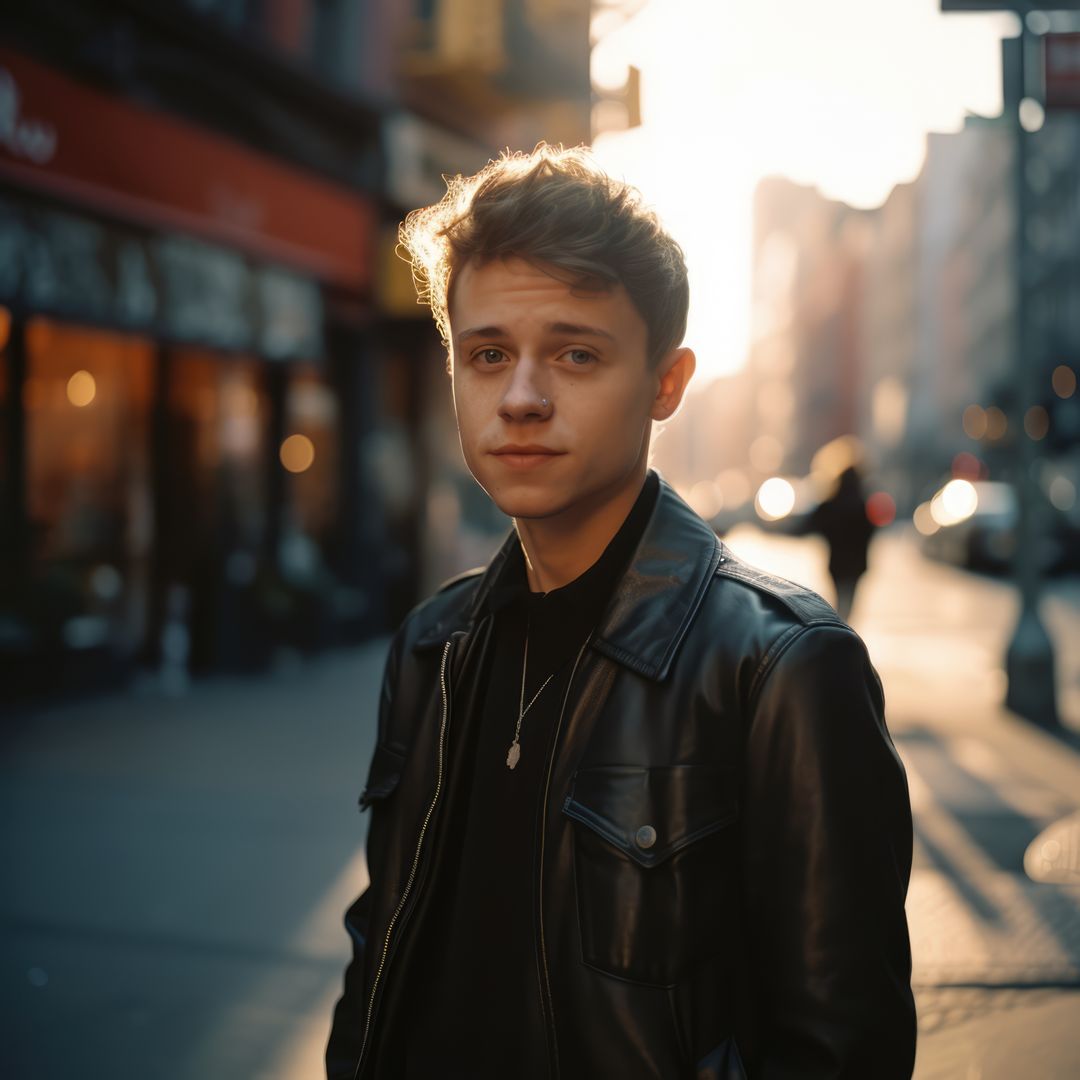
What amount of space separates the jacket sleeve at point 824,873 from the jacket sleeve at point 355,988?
2.38ft

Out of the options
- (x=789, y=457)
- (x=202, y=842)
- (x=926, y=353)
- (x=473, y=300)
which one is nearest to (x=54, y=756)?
(x=202, y=842)

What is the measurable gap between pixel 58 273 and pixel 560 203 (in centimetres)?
985

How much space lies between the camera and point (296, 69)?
47.6 ft

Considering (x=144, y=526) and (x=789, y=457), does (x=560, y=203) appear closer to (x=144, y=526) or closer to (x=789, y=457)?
(x=144, y=526)

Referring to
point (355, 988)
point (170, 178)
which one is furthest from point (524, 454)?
point (170, 178)

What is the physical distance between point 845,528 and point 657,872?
11352mm

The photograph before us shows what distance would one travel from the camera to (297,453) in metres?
15.6

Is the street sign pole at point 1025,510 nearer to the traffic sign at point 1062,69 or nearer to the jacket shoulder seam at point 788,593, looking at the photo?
the traffic sign at point 1062,69

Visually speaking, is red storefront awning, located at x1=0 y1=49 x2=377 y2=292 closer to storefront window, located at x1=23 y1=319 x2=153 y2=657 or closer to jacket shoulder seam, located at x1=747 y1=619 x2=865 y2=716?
storefront window, located at x1=23 y1=319 x2=153 y2=657

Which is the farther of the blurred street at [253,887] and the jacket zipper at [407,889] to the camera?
the blurred street at [253,887]

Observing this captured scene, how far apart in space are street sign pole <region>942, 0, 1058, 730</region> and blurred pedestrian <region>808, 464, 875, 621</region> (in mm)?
2096

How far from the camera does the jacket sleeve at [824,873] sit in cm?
174

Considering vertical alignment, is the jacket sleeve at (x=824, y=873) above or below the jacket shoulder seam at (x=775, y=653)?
below

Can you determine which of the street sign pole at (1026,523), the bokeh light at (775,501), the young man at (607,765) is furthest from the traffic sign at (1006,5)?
the bokeh light at (775,501)
